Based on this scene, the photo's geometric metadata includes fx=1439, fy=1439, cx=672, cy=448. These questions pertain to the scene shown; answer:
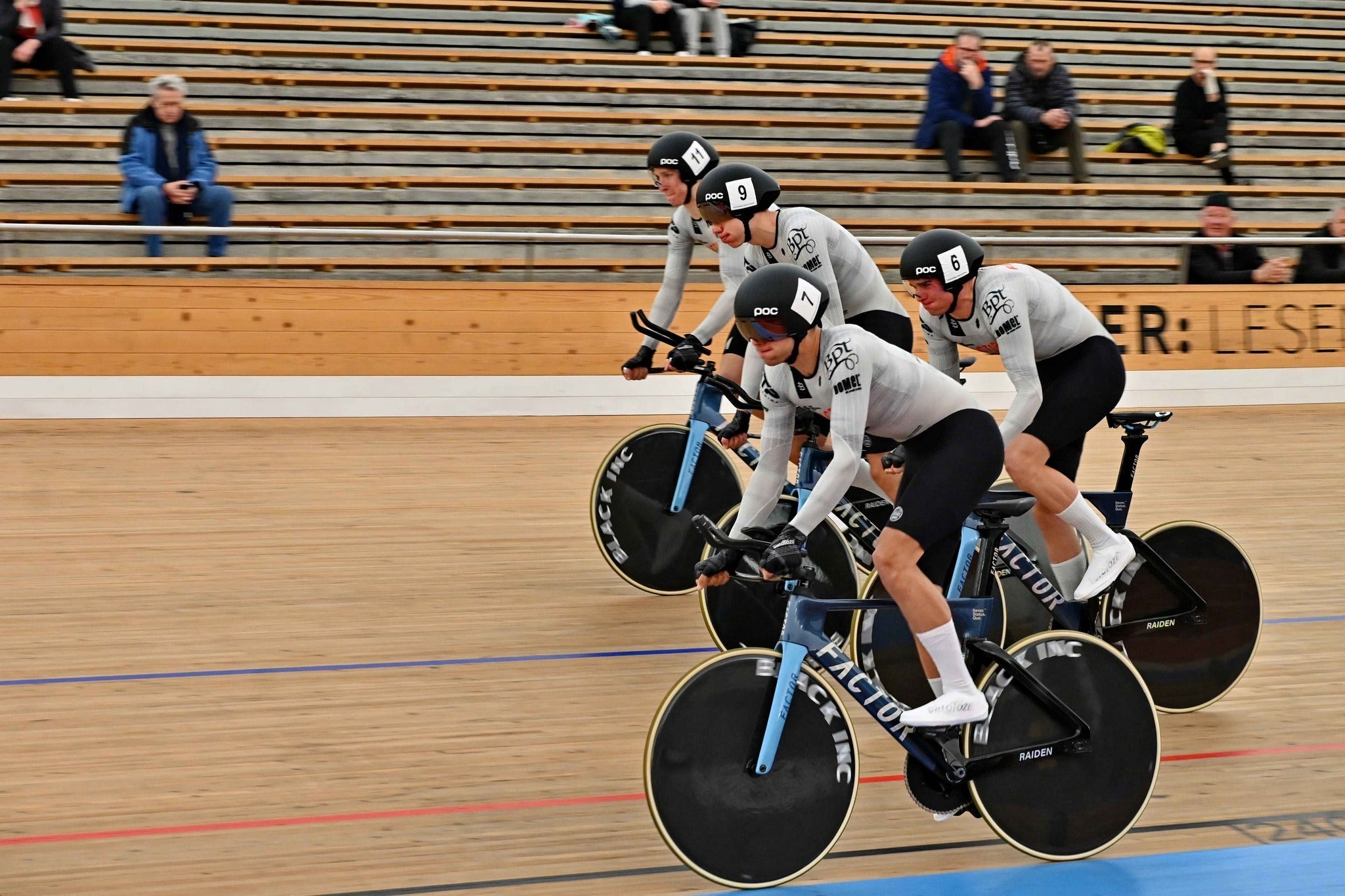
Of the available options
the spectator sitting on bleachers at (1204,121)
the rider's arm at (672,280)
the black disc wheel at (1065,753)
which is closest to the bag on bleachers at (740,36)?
the spectator sitting on bleachers at (1204,121)

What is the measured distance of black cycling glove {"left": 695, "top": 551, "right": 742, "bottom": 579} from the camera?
297 centimetres

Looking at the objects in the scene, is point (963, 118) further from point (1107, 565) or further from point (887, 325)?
point (1107, 565)

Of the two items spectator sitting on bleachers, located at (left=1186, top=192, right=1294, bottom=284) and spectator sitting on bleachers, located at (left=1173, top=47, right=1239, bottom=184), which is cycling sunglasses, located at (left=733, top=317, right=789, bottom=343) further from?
spectator sitting on bleachers, located at (left=1173, top=47, right=1239, bottom=184)

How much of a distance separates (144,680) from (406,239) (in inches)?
177

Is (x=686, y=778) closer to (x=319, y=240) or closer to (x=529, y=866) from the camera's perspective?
(x=529, y=866)

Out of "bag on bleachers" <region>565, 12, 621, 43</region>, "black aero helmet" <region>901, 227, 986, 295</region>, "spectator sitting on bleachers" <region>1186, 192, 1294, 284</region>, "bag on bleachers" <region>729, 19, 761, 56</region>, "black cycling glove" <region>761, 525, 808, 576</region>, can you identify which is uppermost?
"bag on bleachers" <region>565, 12, 621, 43</region>

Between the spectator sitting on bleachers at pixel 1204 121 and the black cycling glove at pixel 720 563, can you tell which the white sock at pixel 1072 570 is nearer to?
the black cycling glove at pixel 720 563

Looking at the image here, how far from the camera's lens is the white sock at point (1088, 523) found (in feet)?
12.9

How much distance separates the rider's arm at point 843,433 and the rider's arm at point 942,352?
784 millimetres

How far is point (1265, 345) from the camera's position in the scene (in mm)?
9570

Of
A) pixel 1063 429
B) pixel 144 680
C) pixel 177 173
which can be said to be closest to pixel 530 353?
pixel 177 173

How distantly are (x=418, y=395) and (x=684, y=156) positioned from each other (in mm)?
4136

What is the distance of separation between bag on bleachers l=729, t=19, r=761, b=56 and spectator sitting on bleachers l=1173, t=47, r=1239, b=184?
351 centimetres

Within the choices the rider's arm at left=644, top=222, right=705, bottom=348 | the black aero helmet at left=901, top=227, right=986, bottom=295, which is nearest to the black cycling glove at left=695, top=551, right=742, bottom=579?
the black aero helmet at left=901, top=227, right=986, bottom=295
